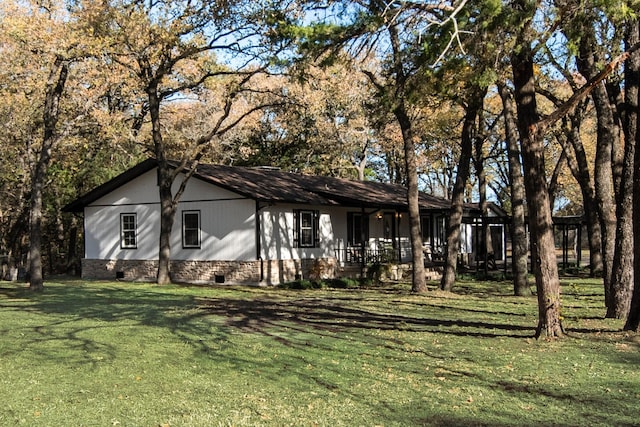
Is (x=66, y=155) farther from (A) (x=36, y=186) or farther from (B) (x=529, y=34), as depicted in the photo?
(B) (x=529, y=34)

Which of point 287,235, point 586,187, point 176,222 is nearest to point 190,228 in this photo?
point 176,222

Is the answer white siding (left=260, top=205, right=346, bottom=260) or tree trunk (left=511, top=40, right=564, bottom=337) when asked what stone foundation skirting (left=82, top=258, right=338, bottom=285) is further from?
tree trunk (left=511, top=40, right=564, bottom=337)

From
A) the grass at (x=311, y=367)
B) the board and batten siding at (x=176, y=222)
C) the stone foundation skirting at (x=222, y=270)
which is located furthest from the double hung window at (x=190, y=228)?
the grass at (x=311, y=367)

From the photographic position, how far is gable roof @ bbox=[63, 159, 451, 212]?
72.5ft

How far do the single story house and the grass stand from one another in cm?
798

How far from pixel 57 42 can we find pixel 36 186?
4.43 meters

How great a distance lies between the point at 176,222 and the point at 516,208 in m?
12.1

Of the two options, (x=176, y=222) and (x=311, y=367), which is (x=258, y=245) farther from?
(x=311, y=367)

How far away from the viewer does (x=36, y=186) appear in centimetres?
1791

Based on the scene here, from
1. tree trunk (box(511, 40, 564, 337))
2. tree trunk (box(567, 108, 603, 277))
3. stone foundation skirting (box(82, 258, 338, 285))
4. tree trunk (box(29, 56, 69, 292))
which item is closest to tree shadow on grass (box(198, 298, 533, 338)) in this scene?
tree trunk (box(511, 40, 564, 337))

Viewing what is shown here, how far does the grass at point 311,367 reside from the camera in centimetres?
578

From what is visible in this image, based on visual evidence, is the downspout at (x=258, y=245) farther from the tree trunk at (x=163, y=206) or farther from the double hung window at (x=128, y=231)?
the double hung window at (x=128, y=231)

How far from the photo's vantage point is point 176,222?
928 inches

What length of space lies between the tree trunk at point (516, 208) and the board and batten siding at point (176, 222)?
8.52 m
